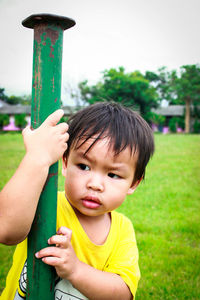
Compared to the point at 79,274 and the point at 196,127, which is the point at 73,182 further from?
the point at 196,127

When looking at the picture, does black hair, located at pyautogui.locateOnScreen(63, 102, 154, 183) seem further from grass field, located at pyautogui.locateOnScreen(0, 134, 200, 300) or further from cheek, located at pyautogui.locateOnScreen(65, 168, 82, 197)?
grass field, located at pyautogui.locateOnScreen(0, 134, 200, 300)

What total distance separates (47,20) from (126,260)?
1119 mm

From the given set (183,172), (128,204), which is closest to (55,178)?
(128,204)

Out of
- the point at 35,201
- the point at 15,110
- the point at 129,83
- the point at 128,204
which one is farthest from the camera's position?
the point at 15,110

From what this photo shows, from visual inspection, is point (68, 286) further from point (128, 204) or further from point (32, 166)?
point (128, 204)

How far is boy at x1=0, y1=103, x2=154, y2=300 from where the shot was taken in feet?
3.29

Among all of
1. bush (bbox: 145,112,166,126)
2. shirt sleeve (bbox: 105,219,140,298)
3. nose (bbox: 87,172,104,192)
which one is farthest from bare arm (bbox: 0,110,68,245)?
bush (bbox: 145,112,166,126)

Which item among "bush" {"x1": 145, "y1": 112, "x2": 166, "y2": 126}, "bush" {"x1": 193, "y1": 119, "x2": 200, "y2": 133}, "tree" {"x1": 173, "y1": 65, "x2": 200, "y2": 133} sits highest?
"tree" {"x1": 173, "y1": 65, "x2": 200, "y2": 133}

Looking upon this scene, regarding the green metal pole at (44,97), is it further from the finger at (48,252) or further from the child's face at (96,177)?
the child's face at (96,177)

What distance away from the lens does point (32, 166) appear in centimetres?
100

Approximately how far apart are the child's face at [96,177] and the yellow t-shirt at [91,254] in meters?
0.13

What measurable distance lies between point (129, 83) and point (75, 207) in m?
34.7

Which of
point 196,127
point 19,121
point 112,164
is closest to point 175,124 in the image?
point 196,127

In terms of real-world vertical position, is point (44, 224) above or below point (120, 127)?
below
